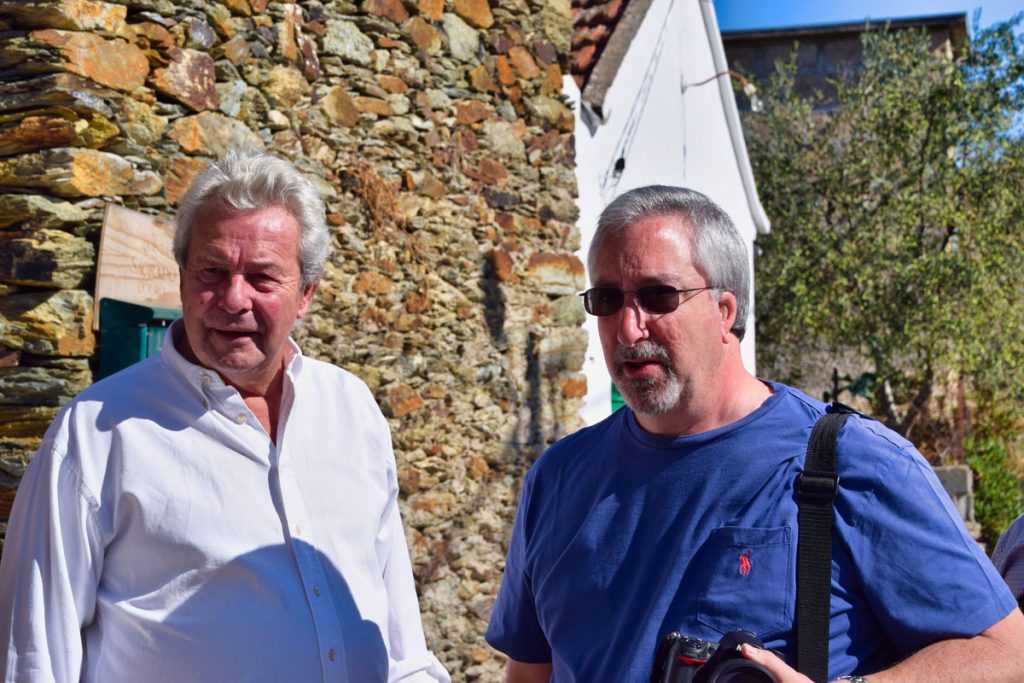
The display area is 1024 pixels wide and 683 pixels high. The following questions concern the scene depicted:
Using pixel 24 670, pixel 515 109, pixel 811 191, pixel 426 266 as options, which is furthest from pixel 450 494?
pixel 811 191

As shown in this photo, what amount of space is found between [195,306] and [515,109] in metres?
3.71

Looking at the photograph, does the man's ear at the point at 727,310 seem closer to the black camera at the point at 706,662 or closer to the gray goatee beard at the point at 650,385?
the gray goatee beard at the point at 650,385

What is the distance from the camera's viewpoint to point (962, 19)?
14289 millimetres

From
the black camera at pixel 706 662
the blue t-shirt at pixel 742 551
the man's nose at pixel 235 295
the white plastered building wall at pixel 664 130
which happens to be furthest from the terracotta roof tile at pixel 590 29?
the black camera at pixel 706 662

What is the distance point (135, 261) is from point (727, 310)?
2.16 m

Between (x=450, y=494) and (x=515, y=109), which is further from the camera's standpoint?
(x=515, y=109)

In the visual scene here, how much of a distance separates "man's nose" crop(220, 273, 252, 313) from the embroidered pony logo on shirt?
1096 millimetres

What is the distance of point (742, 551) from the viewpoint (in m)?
1.82

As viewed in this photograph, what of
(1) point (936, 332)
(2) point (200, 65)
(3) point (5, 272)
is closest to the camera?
(3) point (5, 272)

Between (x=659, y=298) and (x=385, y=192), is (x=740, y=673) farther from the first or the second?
(x=385, y=192)

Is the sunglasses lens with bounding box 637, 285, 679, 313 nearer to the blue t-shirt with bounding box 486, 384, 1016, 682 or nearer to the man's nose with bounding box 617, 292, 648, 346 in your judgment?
the man's nose with bounding box 617, 292, 648, 346

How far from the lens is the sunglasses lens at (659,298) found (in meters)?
1.98

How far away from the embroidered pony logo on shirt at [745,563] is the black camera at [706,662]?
124 millimetres

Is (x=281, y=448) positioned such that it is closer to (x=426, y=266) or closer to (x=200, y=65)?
(x=200, y=65)
